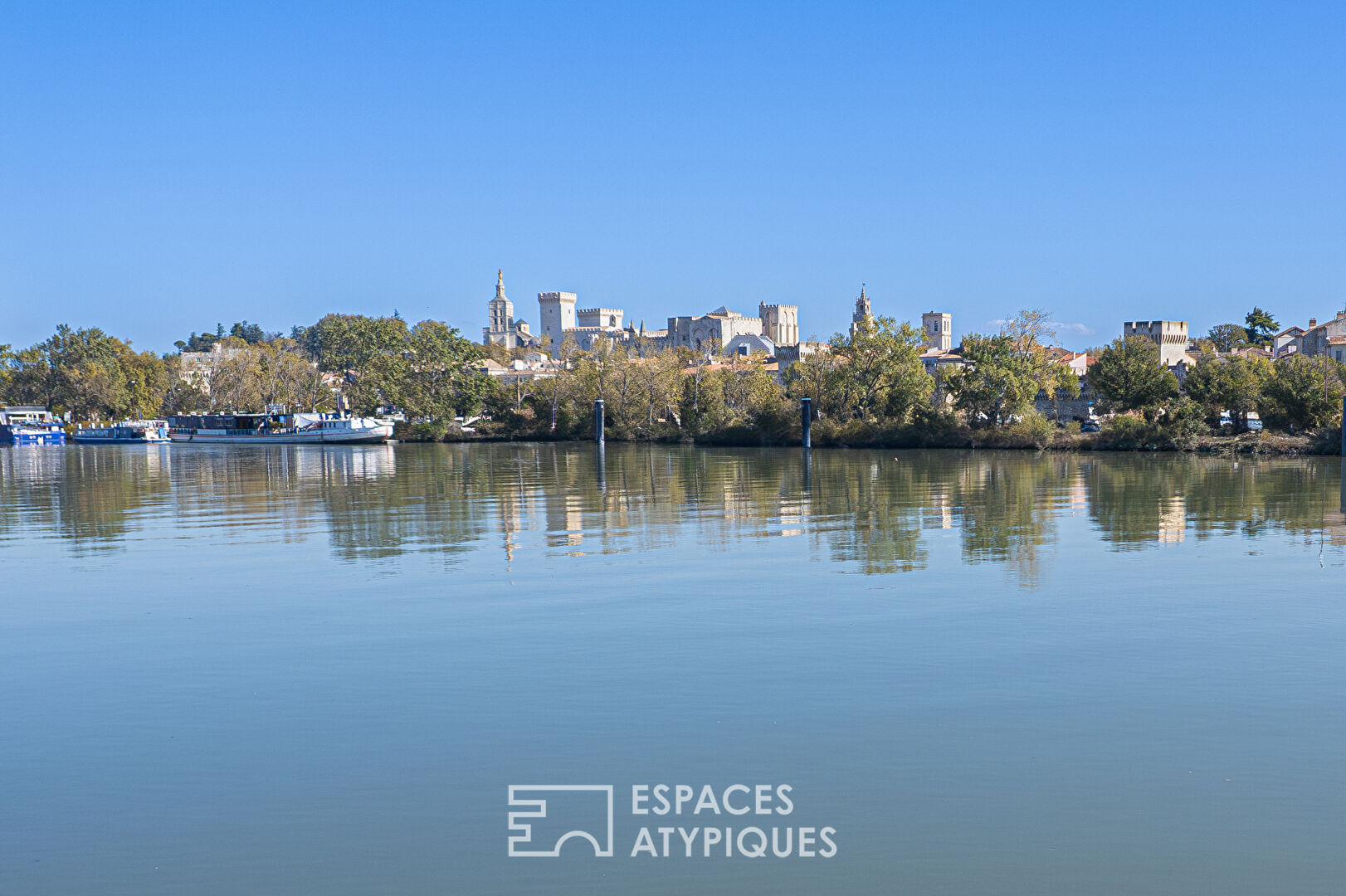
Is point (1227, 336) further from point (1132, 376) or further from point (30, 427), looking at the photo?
point (30, 427)

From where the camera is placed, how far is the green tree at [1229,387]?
62.8m

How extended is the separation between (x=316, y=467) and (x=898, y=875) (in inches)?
2078

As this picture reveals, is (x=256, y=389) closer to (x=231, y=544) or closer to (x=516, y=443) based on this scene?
(x=516, y=443)

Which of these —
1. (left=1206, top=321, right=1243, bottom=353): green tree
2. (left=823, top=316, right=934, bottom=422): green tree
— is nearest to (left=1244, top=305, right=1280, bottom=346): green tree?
(left=1206, top=321, right=1243, bottom=353): green tree

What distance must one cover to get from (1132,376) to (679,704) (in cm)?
6086

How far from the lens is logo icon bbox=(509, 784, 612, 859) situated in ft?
26.5

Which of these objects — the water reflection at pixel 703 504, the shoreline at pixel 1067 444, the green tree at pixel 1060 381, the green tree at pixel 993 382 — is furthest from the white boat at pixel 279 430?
the green tree at pixel 1060 381

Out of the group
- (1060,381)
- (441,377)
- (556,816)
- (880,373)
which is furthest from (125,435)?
(556,816)

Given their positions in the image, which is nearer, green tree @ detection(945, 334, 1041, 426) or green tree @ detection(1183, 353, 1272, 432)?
green tree @ detection(1183, 353, 1272, 432)

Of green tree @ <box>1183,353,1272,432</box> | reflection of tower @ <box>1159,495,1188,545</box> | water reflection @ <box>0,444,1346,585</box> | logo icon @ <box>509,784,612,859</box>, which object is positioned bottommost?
logo icon @ <box>509,784,612,859</box>

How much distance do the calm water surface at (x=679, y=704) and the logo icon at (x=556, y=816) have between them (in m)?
0.14

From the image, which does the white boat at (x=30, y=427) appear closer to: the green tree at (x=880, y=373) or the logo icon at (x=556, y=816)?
the green tree at (x=880, y=373)

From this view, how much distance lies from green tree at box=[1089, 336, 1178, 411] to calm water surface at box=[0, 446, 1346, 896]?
42.9m

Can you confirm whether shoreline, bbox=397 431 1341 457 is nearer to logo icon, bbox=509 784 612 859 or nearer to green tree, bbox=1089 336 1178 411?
green tree, bbox=1089 336 1178 411
